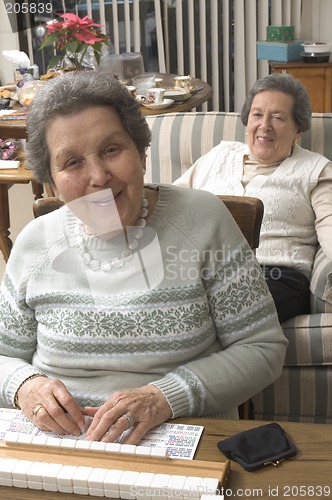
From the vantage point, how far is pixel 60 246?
1.51 m

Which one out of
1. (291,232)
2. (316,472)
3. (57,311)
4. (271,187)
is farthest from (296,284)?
(316,472)

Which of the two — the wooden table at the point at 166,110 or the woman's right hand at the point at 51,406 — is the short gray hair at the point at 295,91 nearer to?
the wooden table at the point at 166,110

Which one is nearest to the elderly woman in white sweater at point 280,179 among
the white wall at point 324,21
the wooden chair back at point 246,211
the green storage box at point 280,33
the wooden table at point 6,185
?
the wooden chair back at point 246,211

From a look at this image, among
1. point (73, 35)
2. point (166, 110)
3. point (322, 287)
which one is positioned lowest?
point (322, 287)

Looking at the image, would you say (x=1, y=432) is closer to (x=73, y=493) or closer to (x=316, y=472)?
(x=73, y=493)

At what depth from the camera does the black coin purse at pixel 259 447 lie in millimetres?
1116

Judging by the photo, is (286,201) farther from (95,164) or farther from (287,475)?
(287,475)

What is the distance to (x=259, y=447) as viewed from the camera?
1.15 meters

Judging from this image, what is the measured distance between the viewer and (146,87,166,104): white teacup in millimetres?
3463

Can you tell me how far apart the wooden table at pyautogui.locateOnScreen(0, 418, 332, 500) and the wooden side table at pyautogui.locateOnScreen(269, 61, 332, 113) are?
397 cm

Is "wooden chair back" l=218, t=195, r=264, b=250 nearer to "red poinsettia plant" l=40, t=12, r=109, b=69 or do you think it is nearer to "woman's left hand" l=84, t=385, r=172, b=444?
"woman's left hand" l=84, t=385, r=172, b=444

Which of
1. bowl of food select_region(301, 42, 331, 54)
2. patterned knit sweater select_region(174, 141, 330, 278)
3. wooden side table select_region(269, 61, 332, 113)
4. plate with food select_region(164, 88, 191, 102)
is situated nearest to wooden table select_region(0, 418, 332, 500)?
patterned knit sweater select_region(174, 141, 330, 278)

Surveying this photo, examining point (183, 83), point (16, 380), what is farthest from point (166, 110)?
point (16, 380)

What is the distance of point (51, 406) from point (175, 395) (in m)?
0.21
